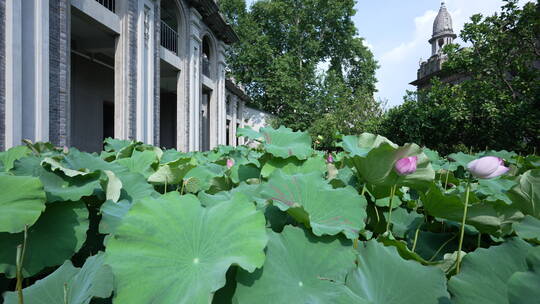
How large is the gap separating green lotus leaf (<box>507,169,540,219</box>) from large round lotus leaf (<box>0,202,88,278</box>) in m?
0.96

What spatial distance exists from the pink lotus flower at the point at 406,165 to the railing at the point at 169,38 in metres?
11.9

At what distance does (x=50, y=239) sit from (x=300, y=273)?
53cm

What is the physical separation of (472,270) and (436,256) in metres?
0.32

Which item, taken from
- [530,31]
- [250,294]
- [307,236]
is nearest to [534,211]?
[307,236]

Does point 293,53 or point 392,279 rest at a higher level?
point 293,53

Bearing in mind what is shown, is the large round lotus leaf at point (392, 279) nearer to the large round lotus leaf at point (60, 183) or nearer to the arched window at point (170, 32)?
the large round lotus leaf at point (60, 183)

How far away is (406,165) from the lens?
82 cm

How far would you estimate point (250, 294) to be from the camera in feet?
1.70

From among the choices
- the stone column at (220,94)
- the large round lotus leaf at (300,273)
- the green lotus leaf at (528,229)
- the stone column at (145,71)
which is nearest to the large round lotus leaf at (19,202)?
the large round lotus leaf at (300,273)

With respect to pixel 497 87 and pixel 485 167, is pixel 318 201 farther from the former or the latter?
pixel 497 87

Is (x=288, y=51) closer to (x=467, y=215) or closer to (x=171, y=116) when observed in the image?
(x=171, y=116)

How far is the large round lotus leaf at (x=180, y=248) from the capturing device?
511 mm

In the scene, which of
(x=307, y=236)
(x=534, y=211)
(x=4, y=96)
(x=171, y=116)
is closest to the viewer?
(x=307, y=236)

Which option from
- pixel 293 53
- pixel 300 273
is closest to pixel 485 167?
pixel 300 273
